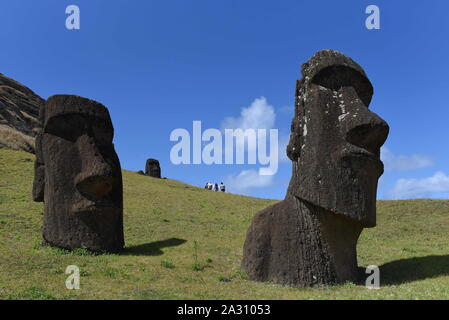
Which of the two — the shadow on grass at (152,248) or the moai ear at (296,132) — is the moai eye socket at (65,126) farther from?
the moai ear at (296,132)

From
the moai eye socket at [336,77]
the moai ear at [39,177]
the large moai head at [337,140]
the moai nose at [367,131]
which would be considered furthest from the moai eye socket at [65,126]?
the moai nose at [367,131]

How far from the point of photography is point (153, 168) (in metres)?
44.8

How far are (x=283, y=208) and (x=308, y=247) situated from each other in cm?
108

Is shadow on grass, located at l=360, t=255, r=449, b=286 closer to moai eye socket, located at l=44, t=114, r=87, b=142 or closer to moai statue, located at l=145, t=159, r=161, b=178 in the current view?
moai eye socket, located at l=44, t=114, r=87, b=142

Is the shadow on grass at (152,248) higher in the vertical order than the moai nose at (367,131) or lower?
lower

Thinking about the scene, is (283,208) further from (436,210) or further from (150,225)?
(436,210)

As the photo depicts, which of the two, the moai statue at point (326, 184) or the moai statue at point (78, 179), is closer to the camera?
the moai statue at point (326, 184)

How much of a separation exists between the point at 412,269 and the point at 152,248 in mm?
7743

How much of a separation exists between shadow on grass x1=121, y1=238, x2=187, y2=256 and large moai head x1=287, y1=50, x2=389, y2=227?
527cm

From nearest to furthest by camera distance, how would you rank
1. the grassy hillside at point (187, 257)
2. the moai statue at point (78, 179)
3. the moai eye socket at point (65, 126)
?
the grassy hillside at point (187, 257), the moai statue at point (78, 179), the moai eye socket at point (65, 126)

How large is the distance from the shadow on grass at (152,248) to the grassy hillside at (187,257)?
3 centimetres

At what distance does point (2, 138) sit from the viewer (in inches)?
1481

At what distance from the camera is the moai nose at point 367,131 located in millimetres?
8914

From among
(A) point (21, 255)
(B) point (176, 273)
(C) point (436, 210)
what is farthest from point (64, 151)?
(C) point (436, 210)
